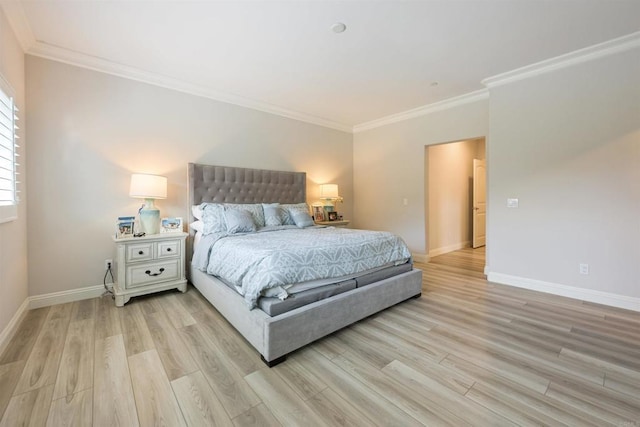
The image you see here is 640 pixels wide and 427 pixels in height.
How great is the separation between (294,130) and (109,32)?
2.81 m

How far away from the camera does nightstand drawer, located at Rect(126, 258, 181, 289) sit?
115 inches

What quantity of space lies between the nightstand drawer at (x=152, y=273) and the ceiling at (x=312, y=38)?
90.8 inches

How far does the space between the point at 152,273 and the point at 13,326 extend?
3.53 ft

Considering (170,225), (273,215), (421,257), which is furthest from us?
(421,257)

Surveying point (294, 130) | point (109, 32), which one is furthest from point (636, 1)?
point (109, 32)

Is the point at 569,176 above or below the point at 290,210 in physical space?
above

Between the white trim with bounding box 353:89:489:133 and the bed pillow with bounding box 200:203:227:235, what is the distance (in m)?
3.60

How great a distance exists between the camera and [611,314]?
263 centimetres

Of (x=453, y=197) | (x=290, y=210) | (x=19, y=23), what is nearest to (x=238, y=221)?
(x=290, y=210)

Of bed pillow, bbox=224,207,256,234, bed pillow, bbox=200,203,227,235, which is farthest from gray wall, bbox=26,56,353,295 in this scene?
bed pillow, bbox=224,207,256,234

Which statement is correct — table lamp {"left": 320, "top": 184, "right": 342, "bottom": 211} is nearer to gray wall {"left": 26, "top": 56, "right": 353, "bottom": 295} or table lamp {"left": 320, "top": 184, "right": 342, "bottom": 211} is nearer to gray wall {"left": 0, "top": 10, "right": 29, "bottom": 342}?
gray wall {"left": 26, "top": 56, "right": 353, "bottom": 295}

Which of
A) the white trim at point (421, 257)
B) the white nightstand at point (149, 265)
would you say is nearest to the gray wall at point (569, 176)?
the white trim at point (421, 257)

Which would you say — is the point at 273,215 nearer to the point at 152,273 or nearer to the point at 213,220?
the point at 213,220

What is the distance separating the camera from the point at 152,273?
3.05m
